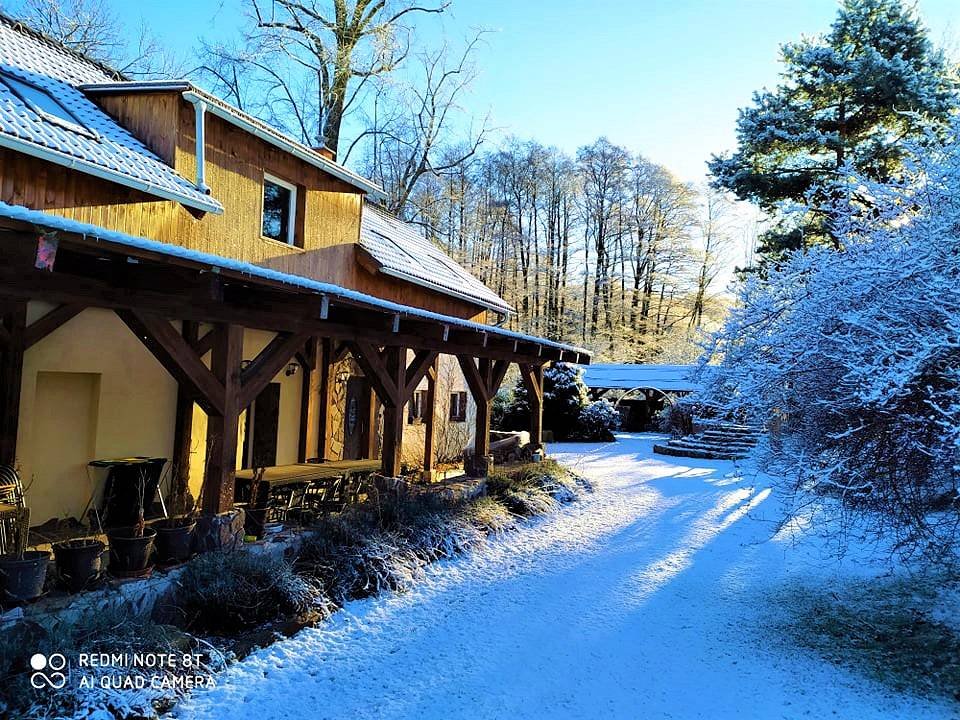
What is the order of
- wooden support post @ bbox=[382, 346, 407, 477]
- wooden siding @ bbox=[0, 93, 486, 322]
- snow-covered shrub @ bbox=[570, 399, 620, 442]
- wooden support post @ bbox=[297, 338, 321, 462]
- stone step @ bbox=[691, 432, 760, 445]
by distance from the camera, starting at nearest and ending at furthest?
wooden siding @ bbox=[0, 93, 486, 322], wooden support post @ bbox=[382, 346, 407, 477], wooden support post @ bbox=[297, 338, 321, 462], stone step @ bbox=[691, 432, 760, 445], snow-covered shrub @ bbox=[570, 399, 620, 442]

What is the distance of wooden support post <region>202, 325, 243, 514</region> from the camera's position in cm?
555

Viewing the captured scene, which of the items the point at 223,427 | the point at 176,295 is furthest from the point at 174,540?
the point at 176,295

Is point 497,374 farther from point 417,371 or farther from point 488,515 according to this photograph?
point 488,515

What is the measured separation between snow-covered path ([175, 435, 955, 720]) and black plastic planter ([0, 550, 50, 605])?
4.53 ft

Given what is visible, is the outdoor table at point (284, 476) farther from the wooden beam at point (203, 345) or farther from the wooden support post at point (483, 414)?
the wooden support post at point (483, 414)

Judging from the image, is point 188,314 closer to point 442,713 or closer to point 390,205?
point 442,713

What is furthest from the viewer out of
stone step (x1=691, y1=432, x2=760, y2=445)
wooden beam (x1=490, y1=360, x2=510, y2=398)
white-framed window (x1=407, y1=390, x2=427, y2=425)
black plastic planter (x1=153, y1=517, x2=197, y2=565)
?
stone step (x1=691, y1=432, x2=760, y2=445)

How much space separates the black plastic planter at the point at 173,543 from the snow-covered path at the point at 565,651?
119 centimetres

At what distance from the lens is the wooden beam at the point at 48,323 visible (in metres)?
6.20

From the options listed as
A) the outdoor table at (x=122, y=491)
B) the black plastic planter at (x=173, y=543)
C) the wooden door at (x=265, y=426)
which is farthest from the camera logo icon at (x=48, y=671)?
the wooden door at (x=265, y=426)

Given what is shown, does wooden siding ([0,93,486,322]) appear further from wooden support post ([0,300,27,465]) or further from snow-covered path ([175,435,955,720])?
snow-covered path ([175,435,955,720])

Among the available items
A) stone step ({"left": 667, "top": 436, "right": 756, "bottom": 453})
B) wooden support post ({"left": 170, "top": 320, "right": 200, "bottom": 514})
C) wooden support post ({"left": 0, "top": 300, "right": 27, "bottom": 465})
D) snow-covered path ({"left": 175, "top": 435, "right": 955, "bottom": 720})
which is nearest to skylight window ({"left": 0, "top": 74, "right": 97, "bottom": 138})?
wooden support post ({"left": 0, "top": 300, "right": 27, "bottom": 465})

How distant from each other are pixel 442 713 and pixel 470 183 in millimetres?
27222

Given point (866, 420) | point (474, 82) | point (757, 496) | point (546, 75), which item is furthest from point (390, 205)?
point (866, 420)
